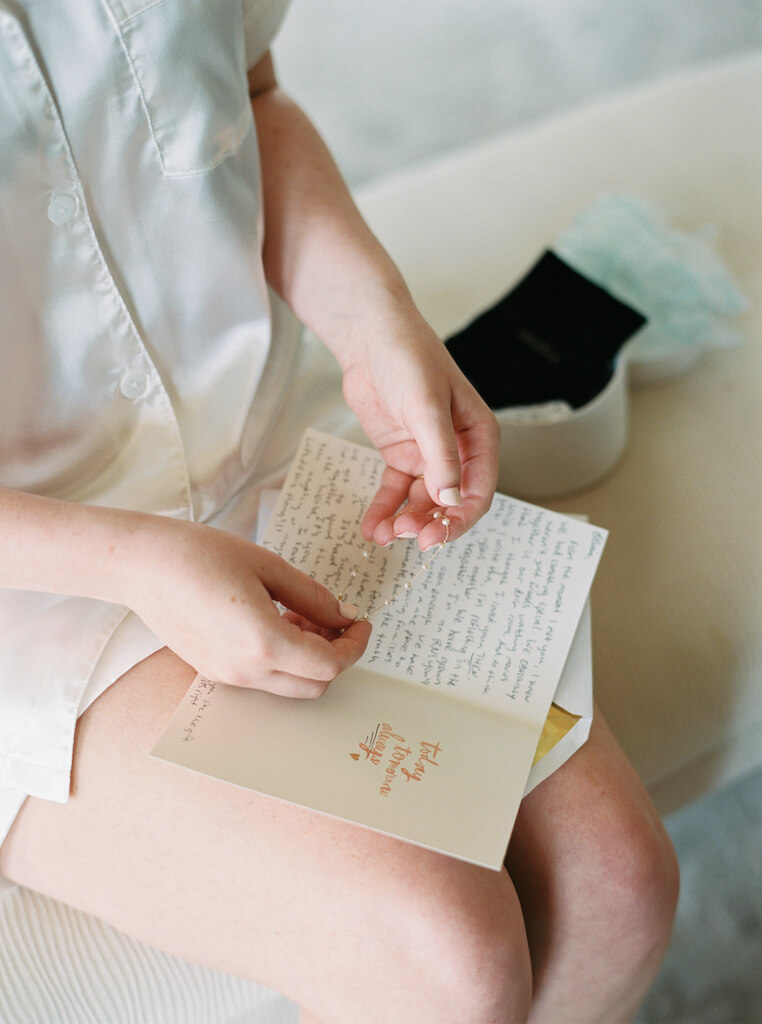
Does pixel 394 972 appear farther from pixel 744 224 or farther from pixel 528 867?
pixel 744 224

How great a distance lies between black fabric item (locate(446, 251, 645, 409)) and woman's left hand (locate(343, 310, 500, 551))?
0.95 feet

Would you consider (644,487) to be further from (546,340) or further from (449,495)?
(449,495)

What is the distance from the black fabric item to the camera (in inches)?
40.1

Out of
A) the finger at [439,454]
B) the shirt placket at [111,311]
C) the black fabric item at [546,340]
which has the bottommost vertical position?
the black fabric item at [546,340]

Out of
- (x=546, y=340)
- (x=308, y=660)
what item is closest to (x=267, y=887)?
(x=308, y=660)

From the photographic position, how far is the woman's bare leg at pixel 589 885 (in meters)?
0.68

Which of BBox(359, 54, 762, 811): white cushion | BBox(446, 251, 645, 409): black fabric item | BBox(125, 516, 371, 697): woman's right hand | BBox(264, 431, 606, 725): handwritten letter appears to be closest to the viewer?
BBox(125, 516, 371, 697): woman's right hand

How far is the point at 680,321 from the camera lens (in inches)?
42.2

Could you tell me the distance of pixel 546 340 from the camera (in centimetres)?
105

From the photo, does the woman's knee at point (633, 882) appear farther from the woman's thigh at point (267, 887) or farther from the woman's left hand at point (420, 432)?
the woman's left hand at point (420, 432)

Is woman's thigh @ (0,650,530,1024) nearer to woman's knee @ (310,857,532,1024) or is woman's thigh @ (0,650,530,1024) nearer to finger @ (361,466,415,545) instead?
woman's knee @ (310,857,532,1024)

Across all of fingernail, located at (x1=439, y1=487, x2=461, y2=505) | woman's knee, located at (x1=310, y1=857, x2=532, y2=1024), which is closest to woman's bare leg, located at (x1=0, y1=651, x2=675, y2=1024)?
woman's knee, located at (x1=310, y1=857, x2=532, y2=1024)

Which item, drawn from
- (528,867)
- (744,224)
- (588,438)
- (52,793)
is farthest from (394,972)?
(744,224)

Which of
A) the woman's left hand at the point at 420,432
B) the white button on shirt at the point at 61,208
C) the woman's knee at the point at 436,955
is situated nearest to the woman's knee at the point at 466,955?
the woman's knee at the point at 436,955
